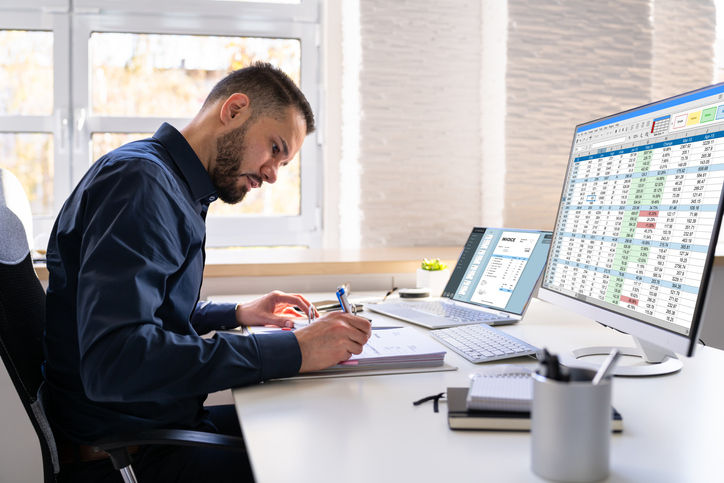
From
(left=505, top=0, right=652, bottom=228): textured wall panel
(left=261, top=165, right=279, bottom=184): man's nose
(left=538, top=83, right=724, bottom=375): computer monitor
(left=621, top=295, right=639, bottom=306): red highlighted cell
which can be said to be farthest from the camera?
(left=505, top=0, right=652, bottom=228): textured wall panel

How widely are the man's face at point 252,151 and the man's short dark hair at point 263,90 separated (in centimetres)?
2

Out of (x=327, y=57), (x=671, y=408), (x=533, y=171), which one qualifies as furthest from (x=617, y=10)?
(x=671, y=408)

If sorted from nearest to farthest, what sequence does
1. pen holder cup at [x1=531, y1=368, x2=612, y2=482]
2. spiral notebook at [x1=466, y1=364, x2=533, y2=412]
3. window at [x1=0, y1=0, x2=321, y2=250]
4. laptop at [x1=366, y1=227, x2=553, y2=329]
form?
pen holder cup at [x1=531, y1=368, x2=612, y2=482] < spiral notebook at [x1=466, y1=364, x2=533, y2=412] < laptop at [x1=366, y1=227, x2=553, y2=329] < window at [x1=0, y1=0, x2=321, y2=250]

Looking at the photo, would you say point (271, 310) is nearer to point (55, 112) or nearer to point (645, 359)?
point (645, 359)

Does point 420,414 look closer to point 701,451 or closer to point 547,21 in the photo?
point 701,451

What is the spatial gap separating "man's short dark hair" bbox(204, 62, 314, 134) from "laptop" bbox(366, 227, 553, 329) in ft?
2.11

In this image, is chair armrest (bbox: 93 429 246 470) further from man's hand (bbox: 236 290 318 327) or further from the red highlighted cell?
the red highlighted cell

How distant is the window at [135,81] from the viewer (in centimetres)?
A: 290

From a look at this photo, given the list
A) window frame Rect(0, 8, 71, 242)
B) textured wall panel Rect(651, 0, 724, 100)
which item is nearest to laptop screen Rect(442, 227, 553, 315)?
textured wall panel Rect(651, 0, 724, 100)

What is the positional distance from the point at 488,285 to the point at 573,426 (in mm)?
1134

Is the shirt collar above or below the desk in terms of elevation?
above

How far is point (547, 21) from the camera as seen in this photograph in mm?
2787

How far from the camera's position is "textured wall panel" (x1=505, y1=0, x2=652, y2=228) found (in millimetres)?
2781

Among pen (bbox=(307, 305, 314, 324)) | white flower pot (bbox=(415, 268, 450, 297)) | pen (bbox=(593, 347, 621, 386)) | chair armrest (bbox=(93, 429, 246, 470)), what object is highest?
pen (bbox=(593, 347, 621, 386))
